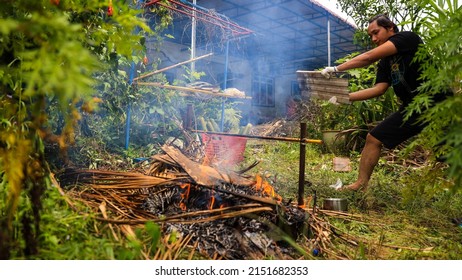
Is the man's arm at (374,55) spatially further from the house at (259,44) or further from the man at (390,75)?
the house at (259,44)

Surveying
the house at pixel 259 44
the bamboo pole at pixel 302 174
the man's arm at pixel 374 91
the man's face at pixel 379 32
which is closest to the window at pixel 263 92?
the house at pixel 259 44

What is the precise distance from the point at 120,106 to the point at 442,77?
3909 mm

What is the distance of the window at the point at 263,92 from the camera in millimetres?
13826

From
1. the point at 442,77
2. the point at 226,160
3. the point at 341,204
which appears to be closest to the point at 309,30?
the point at 226,160

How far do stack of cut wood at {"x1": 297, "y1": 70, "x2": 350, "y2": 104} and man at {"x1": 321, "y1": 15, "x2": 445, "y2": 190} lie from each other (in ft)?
0.36

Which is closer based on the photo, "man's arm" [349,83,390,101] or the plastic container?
"man's arm" [349,83,390,101]

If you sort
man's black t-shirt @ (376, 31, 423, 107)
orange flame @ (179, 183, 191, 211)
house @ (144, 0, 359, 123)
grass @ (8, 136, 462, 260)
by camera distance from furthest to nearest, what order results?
1. house @ (144, 0, 359, 123)
2. man's black t-shirt @ (376, 31, 423, 107)
3. orange flame @ (179, 183, 191, 211)
4. grass @ (8, 136, 462, 260)

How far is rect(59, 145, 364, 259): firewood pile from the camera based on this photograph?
2.10m

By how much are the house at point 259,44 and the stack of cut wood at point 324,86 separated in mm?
3068

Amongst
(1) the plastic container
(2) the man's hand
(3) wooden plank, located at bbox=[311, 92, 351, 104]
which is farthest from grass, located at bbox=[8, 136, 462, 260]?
(2) the man's hand

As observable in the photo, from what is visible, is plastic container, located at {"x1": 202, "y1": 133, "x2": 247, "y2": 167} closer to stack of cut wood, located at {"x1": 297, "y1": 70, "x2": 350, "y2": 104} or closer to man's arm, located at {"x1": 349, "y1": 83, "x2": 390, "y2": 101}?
stack of cut wood, located at {"x1": 297, "y1": 70, "x2": 350, "y2": 104}

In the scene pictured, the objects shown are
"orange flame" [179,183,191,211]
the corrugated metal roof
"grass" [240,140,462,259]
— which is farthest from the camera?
the corrugated metal roof

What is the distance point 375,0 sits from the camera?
23.9ft

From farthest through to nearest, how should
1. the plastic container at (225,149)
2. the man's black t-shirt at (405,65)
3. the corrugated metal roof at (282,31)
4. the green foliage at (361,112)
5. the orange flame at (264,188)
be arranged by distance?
the corrugated metal roof at (282,31) < the green foliage at (361,112) < the plastic container at (225,149) < the man's black t-shirt at (405,65) < the orange flame at (264,188)
